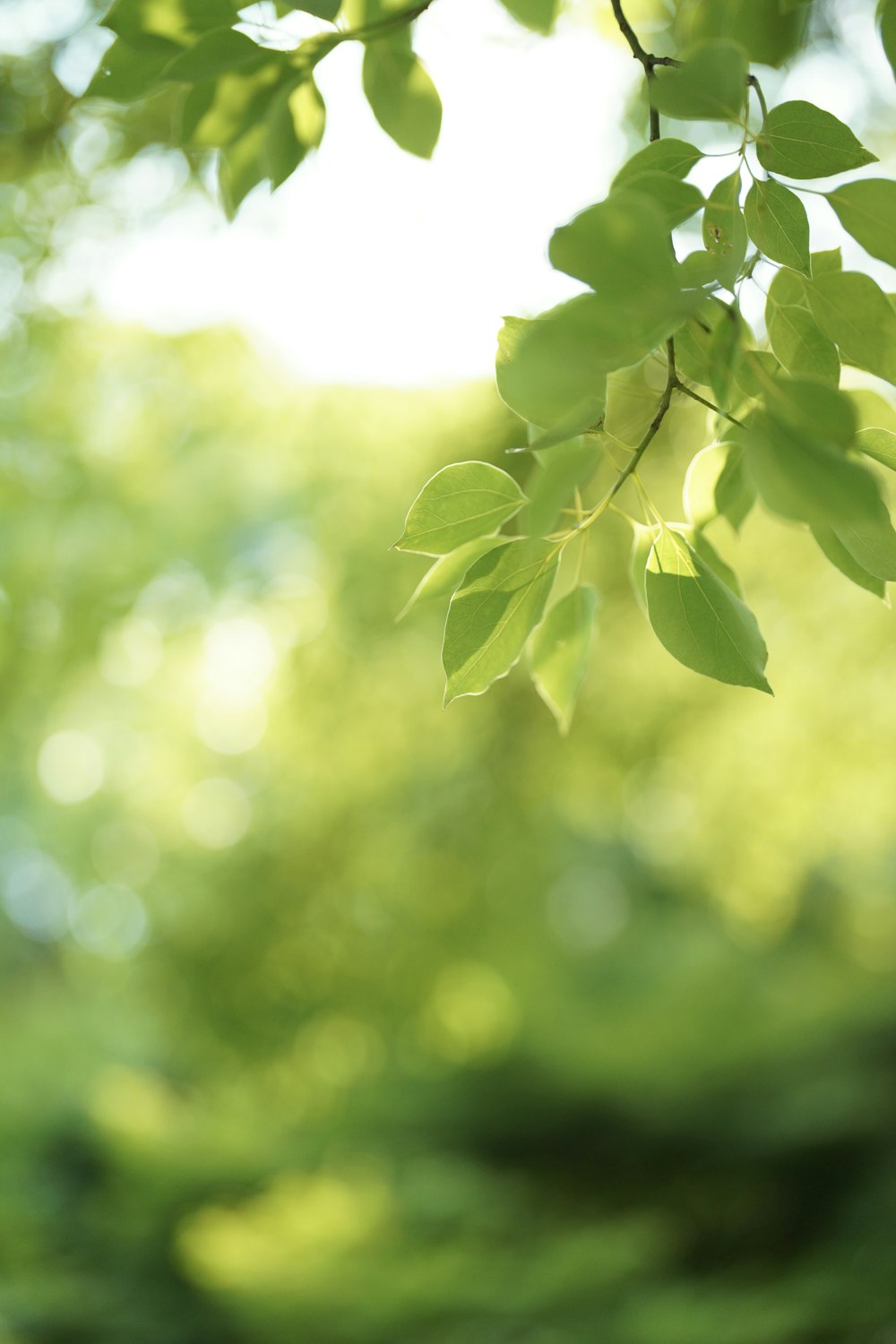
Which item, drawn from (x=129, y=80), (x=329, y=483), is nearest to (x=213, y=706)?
(x=329, y=483)

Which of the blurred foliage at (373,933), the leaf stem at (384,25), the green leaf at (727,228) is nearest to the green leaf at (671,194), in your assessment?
the green leaf at (727,228)

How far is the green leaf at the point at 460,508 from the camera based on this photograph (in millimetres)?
262

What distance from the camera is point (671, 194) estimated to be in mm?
233

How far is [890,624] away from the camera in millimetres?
1341

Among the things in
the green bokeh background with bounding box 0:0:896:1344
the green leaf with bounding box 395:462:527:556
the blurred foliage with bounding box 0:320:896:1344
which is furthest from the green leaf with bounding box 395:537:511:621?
the blurred foliage with bounding box 0:320:896:1344

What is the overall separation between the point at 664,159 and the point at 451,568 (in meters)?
0.11

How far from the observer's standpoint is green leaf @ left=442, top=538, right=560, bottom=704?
0.25 metres

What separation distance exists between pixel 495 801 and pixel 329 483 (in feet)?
2.12

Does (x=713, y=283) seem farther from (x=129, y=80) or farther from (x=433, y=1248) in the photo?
(x=433, y=1248)

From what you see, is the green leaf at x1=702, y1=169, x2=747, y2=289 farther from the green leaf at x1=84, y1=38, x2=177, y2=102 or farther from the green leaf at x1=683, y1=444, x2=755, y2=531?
the green leaf at x1=84, y1=38, x2=177, y2=102

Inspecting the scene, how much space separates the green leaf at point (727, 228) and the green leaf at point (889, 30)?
0.19 feet

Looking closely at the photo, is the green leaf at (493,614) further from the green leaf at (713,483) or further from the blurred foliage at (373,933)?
the blurred foliage at (373,933)

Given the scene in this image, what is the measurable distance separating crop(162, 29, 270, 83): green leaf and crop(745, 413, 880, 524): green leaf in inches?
7.8

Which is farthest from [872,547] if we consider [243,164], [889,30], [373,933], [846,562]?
[373,933]
